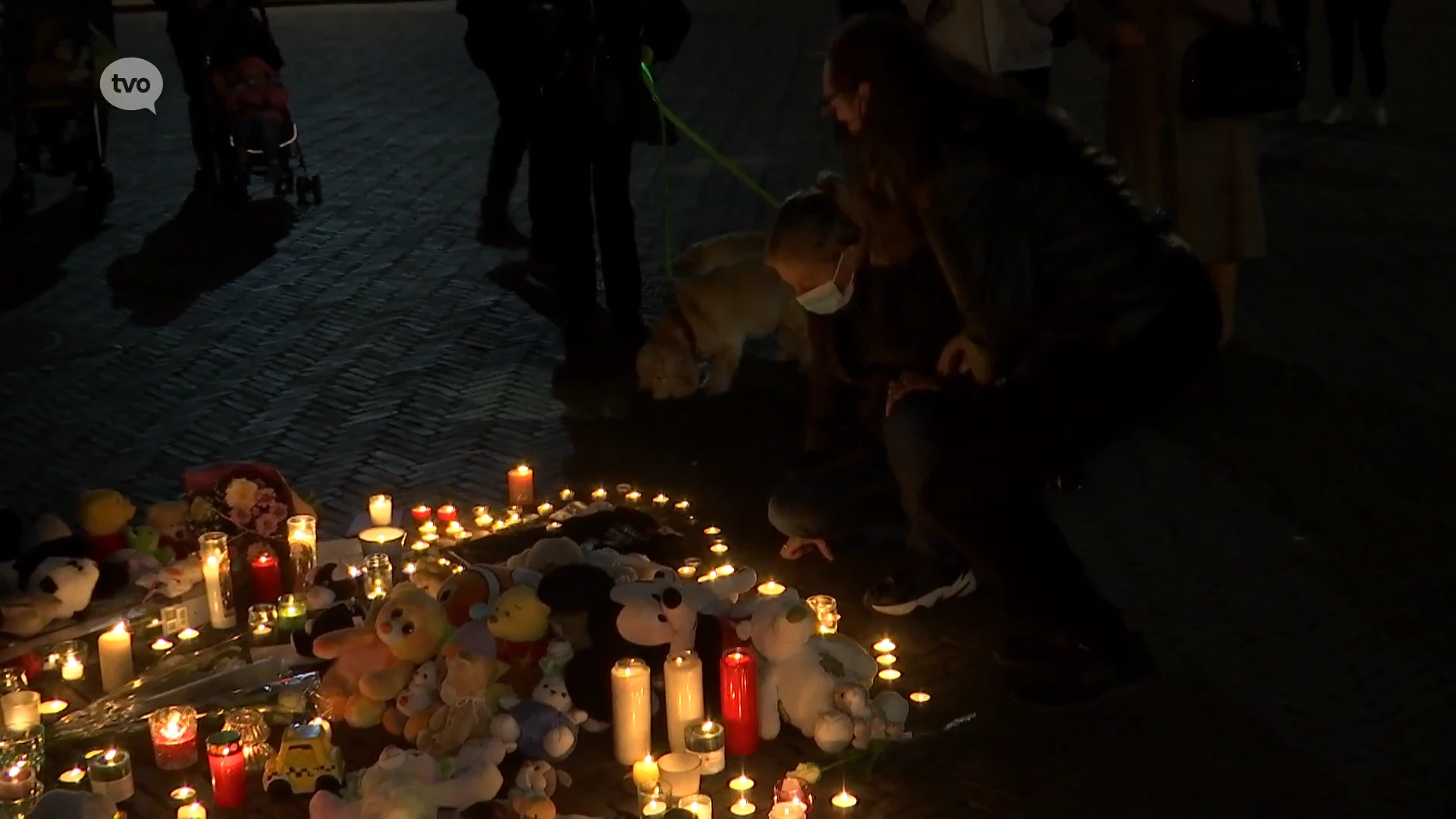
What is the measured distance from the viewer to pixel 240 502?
15.6ft

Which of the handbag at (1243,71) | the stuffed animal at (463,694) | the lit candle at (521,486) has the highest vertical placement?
the handbag at (1243,71)

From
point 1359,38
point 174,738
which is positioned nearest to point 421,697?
point 174,738

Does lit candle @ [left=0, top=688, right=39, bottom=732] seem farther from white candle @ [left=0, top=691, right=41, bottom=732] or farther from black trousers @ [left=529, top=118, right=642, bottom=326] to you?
black trousers @ [left=529, top=118, right=642, bottom=326]

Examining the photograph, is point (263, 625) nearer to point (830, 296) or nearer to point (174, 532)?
point (174, 532)

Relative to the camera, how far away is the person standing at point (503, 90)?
7.91 metres

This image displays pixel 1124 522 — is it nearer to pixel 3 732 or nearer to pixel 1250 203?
pixel 1250 203

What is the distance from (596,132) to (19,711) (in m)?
3.63

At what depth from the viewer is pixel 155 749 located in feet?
12.6

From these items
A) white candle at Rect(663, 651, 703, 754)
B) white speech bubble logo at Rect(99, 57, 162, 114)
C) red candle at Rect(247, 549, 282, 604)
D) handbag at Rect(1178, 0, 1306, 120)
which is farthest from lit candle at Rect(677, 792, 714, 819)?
white speech bubble logo at Rect(99, 57, 162, 114)

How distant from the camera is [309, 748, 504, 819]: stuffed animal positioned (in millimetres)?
3309

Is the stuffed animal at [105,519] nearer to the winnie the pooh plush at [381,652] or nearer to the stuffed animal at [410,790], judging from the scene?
the winnie the pooh plush at [381,652]

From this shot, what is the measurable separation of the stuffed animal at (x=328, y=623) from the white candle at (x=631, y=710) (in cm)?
73

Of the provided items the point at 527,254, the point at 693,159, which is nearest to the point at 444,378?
the point at 527,254

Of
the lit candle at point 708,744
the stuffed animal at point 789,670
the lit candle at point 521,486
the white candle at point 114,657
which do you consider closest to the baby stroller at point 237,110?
the lit candle at point 521,486
